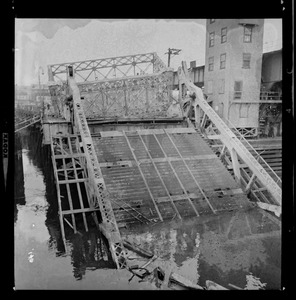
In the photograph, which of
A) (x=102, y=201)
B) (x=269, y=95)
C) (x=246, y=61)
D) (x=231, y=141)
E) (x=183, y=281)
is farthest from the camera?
(x=231, y=141)

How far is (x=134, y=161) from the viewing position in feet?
30.2

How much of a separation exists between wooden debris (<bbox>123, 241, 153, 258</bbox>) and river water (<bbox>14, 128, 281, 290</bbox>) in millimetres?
120

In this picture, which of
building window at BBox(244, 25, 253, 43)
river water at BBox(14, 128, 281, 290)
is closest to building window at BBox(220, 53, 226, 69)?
building window at BBox(244, 25, 253, 43)

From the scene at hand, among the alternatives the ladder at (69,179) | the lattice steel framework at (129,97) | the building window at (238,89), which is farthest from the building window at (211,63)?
the ladder at (69,179)

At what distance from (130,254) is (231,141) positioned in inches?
206

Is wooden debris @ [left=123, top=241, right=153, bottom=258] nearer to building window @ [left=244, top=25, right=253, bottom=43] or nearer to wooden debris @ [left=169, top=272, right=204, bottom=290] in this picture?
wooden debris @ [left=169, top=272, right=204, bottom=290]

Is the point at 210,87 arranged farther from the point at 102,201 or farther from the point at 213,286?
the point at 213,286

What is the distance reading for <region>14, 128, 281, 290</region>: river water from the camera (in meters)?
A: 6.42

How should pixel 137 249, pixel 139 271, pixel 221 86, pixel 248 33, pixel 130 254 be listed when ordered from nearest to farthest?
1. pixel 139 271
2. pixel 130 254
3. pixel 137 249
4. pixel 248 33
5. pixel 221 86

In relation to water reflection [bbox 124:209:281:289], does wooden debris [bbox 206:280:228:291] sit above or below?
below

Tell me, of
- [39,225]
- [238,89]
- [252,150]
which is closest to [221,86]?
[238,89]
